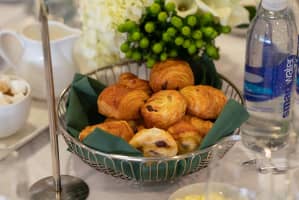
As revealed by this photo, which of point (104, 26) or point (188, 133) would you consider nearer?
point (188, 133)

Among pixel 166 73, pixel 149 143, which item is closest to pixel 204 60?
pixel 166 73

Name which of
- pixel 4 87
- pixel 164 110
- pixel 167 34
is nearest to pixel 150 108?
pixel 164 110

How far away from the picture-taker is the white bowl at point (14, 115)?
2.67ft

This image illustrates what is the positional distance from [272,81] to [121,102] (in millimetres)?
201

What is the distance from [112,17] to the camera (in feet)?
2.76

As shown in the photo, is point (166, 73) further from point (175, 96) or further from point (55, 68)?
point (55, 68)

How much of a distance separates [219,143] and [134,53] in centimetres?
20

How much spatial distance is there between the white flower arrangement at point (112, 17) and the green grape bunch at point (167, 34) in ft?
0.04

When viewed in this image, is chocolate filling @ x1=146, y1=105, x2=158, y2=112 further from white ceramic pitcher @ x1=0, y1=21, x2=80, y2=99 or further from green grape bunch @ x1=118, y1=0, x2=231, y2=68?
white ceramic pitcher @ x1=0, y1=21, x2=80, y2=99

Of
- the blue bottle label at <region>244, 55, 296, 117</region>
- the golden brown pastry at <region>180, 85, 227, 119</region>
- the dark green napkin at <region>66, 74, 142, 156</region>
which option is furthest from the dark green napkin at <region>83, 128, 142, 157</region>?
the blue bottle label at <region>244, 55, 296, 117</region>

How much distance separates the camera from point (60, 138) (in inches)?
34.4

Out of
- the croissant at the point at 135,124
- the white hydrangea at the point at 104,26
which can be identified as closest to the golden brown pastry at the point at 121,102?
the croissant at the point at 135,124

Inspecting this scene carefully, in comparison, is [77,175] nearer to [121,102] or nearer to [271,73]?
[121,102]

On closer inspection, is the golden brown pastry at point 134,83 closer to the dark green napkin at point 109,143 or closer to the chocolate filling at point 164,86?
the chocolate filling at point 164,86
